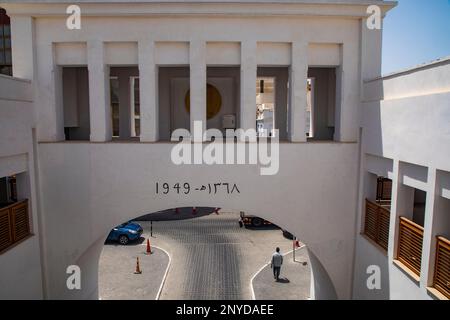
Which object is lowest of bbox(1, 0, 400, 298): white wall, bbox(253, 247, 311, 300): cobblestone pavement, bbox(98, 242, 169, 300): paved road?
bbox(253, 247, 311, 300): cobblestone pavement

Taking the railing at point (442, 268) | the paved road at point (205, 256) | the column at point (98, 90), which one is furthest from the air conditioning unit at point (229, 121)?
the railing at point (442, 268)

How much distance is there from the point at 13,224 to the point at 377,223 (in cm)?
928

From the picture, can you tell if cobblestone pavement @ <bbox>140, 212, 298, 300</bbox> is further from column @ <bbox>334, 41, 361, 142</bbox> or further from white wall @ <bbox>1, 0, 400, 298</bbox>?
column @ <bbox>334, 41, 361, 142</bbox>

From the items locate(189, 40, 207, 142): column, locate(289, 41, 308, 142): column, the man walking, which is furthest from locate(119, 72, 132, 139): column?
the man walking

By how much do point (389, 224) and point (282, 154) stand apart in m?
3.12

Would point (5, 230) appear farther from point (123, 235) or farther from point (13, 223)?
point (123, 235)

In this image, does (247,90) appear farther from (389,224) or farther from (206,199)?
(389,224)

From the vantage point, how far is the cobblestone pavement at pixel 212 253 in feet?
50.1

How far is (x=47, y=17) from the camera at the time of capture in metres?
9.08

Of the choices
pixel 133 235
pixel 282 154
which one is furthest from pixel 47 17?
pixel 133 235

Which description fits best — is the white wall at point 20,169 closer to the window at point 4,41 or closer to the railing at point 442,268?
the railing at point 442,268

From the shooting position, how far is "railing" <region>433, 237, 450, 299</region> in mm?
6227

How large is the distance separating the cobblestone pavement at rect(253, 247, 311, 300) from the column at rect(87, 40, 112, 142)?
980 centimetres

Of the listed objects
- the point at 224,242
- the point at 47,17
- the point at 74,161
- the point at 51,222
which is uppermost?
the point at 47,17
